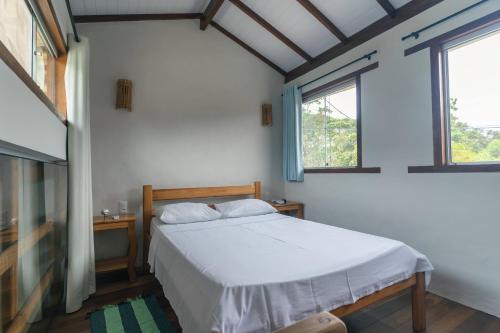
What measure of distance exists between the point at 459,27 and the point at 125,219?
3.45 metres

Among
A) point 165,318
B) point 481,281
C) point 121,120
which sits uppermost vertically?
point 121,120

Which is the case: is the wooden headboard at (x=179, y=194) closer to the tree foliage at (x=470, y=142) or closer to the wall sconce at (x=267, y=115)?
the wall sconce at (x=267, y=115)

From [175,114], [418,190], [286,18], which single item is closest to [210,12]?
[286,18]

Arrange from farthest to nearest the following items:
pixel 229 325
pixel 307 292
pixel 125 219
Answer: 1. pixel 125 219
2. pixel 307 292
3. pixel 229 325

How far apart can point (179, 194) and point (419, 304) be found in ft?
8.41

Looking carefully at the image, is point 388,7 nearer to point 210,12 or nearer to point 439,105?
point 439,105

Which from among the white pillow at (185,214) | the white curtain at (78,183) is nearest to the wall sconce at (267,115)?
the white pillow at (185,214)

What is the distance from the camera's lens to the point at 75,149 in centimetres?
220

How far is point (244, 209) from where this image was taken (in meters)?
3.10

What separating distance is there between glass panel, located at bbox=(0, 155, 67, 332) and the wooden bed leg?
2.33 metres

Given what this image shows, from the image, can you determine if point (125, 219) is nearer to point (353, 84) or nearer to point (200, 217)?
point (200, 217)

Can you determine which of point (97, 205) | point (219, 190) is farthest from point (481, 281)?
point (97, 205)

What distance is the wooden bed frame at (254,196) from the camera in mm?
1601

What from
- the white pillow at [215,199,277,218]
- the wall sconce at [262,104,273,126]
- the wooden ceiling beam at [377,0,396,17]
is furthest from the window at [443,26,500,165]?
the wall sconce at [262,104,273,126]
